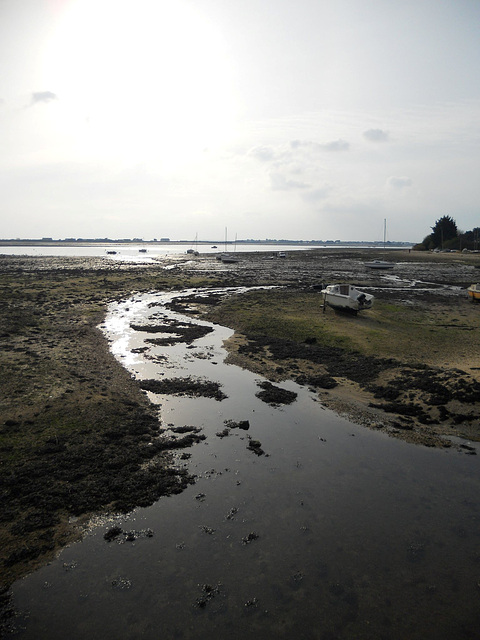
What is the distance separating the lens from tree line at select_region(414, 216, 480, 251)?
405 feet

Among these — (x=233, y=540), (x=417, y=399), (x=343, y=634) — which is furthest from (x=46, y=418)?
(x=417, y=399)

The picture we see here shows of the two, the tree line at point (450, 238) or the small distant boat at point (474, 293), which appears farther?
the tree line at point (450, 238)

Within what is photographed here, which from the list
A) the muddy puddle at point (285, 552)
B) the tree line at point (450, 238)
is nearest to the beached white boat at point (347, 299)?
the muddy puddle at point (285, 552)

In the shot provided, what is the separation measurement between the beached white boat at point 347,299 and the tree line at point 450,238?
105677 mm

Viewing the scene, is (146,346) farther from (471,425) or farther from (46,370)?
(471,425)

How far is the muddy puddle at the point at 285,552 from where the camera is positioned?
23.1ft

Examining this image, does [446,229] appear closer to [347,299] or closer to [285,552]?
[347,299]

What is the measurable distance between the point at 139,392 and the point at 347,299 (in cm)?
1920

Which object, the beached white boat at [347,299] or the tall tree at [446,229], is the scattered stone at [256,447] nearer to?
the beached white boat at [347,299]

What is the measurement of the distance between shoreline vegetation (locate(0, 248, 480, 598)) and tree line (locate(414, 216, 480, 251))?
333 feet

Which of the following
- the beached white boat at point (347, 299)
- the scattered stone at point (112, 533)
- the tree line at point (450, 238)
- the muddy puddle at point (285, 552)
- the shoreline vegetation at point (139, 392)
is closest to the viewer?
the muddy puddle at point (285, 552)

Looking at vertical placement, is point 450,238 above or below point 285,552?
above

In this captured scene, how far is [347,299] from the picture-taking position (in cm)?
3059

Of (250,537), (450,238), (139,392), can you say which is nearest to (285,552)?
(250,537)
